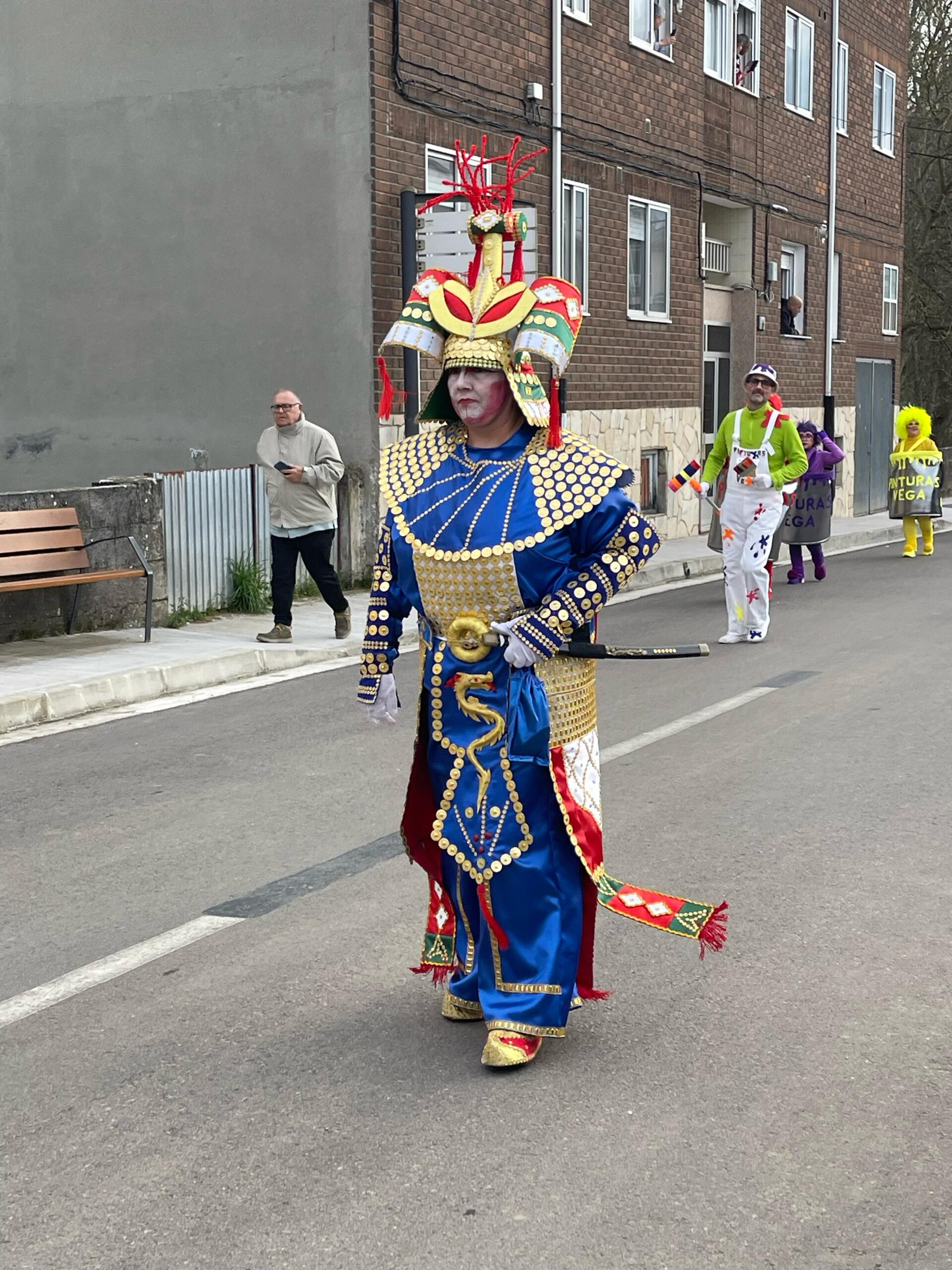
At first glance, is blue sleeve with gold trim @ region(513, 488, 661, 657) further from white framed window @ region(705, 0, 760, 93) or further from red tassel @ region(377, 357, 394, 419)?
white framed window @ region(705, 0, 760, 93)

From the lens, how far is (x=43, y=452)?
18344 millimetres

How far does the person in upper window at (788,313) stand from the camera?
25172mm

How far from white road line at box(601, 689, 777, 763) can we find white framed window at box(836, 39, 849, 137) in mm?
20376

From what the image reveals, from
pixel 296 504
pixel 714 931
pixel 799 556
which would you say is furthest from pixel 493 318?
pixel 799 556

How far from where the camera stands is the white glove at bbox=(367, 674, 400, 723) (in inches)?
180

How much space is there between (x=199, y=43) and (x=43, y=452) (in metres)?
4.85

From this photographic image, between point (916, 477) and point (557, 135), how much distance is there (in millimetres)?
5858

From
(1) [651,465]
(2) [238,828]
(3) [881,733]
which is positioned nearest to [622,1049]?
(2) [238,828]

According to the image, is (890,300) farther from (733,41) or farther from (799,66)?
(733,41)

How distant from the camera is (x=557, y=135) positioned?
60.8ft

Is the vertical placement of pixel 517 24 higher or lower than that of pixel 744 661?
higher

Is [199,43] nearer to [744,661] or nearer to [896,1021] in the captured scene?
[744,661]

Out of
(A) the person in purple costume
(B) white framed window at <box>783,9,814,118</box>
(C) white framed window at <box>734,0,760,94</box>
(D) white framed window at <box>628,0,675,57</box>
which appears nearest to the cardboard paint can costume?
(A) the person in purple costume

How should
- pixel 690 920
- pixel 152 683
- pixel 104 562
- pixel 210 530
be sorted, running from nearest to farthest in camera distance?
pixel 690 920
pixel 152 683
pixel 104 562
pixel 210 530
